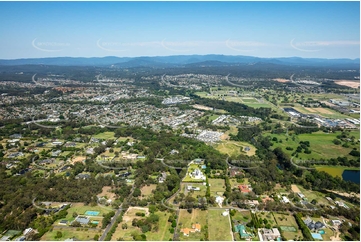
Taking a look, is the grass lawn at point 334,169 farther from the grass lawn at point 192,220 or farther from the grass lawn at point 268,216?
the grass lawn at point 192,220

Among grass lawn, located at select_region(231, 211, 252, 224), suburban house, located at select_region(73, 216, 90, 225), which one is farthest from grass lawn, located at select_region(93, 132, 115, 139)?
grass lawn, located at select_region(231, 211, 252, 224)

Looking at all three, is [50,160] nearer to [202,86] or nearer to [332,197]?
[332,197]

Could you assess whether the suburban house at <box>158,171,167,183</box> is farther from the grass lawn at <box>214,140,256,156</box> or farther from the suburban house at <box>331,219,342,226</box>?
the suburban house at <box>331,219,342,226</box>

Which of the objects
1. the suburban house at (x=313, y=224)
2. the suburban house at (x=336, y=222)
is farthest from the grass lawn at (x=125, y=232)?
the suburban house at (x=336, y=222)

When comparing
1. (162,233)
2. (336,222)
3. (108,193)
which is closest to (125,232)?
(162,233)

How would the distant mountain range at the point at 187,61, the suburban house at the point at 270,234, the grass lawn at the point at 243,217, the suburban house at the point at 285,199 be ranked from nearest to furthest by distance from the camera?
the suburban house at the point at 270,234
the grass lawn at the point at 243,217
the suburban house at the point at 285,199
the distant mountain range at the point at 187,61

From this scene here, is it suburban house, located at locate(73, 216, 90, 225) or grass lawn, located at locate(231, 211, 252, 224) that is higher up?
suburban house, located at locate(73, 216, 90, 225)
